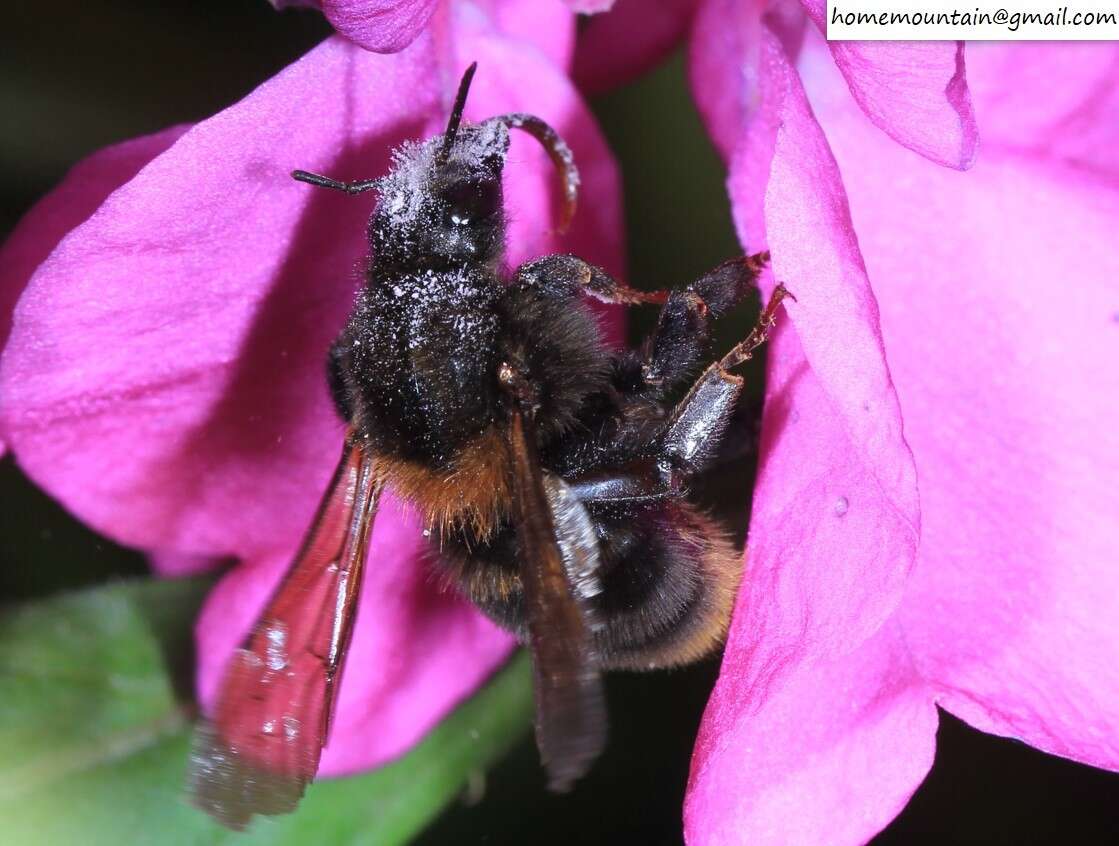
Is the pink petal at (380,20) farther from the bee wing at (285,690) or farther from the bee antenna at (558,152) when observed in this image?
the bee wing at (285,690)

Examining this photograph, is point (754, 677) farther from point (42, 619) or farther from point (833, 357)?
point (42, 619)

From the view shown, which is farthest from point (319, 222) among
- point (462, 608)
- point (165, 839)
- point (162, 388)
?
point (165, 839)

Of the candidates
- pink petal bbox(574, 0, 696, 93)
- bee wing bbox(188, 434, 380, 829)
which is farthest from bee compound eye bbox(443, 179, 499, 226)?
pink petal bbox(574, 0, 696, 93)

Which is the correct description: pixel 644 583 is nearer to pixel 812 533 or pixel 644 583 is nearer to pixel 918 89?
pixel 812 533

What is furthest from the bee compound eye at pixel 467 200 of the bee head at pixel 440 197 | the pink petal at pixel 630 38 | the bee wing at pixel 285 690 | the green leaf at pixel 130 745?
the green leaf at pixel 130 745

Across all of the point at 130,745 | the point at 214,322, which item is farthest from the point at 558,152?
the point at 130,745

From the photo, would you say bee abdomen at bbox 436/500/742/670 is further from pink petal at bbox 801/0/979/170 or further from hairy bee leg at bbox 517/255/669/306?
pink petal at bbox 801/0/979/170
